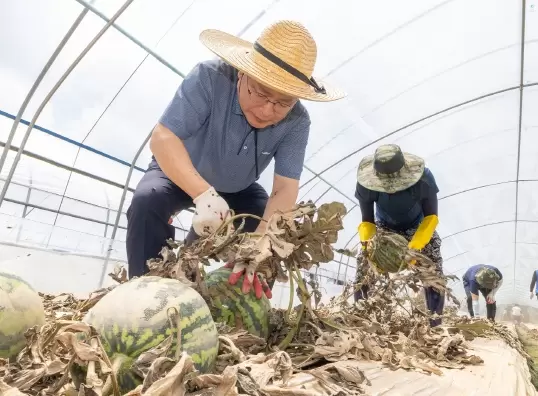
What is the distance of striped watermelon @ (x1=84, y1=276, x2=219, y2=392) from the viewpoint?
3.00 feet

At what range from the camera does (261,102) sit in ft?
6.79

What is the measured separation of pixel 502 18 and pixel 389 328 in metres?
6.03

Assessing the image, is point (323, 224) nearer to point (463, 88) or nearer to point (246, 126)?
point (246, 126)

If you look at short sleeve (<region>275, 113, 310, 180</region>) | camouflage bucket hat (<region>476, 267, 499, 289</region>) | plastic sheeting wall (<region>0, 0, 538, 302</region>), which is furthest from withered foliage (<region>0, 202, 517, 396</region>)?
camouflage bucket hat (<region>476, 267, 499, 289</region>)

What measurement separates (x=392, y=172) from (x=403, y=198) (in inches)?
11.7

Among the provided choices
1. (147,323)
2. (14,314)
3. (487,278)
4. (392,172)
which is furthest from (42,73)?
(487,278)

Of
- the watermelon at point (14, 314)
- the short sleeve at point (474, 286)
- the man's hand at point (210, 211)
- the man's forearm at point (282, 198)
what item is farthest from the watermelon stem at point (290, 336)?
the short sleeve at point (474, 286)

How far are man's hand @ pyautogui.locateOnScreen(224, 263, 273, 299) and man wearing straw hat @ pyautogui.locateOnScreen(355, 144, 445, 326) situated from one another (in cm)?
239

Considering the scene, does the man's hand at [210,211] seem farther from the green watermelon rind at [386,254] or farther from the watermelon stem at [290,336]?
the green watermelon rind at [386,254]

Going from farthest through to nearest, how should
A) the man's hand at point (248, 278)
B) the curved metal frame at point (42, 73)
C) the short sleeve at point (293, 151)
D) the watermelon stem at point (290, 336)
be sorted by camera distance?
the curved metal frame at point (42, 73) < the short sleeve at point (293, 151) < the watermelon stem at point (290, 336) < the man's hand at point (248, 278)

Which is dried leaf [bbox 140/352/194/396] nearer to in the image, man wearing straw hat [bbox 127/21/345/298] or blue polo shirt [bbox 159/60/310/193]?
man wearing straw hat [bbox 127/21/345/298]

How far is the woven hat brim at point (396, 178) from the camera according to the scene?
385cm

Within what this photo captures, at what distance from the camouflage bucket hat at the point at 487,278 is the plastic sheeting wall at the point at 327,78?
2759mm

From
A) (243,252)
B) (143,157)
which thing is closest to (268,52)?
(243,252)
